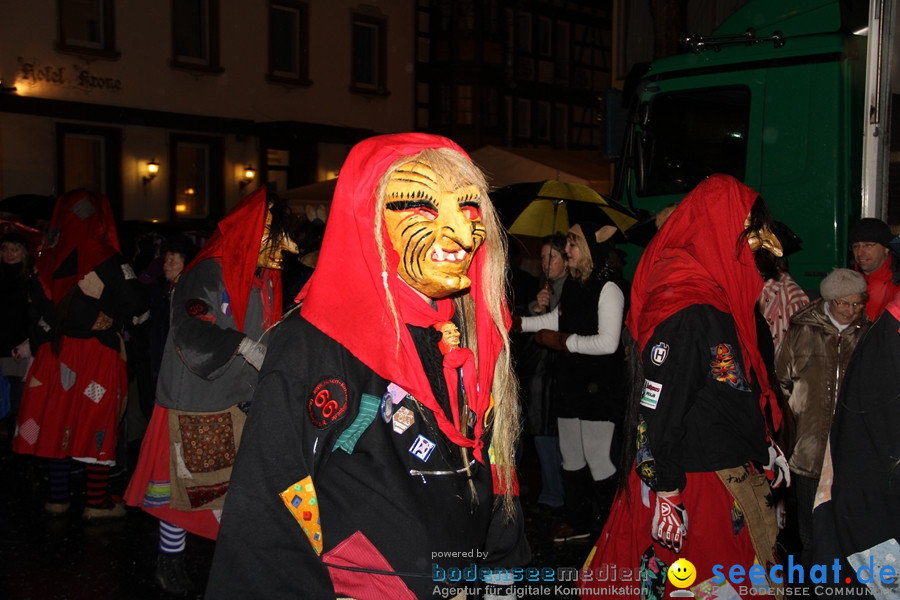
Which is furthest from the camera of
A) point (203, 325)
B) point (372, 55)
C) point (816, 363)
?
point (372, 55)

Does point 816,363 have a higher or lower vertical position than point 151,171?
lower

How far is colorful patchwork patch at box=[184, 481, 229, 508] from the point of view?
468 cm

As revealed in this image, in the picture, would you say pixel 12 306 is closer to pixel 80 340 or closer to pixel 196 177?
pixel 80 340

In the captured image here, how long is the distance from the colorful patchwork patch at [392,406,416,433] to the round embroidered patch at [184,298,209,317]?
245 centimetres

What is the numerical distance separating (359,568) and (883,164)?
4411 millimetres

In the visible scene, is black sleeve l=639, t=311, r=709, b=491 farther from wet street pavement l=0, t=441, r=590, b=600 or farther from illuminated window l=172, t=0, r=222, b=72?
illuminated window l=172, t=0, r=222, b=72

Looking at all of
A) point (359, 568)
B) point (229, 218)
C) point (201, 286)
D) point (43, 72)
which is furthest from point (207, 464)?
point (43, 72)

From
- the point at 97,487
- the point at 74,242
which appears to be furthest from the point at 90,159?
the point at 97,487

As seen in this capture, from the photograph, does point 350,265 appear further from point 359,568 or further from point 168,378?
point 168,378

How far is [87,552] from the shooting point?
233 inches

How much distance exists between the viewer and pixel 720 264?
12.4 ft

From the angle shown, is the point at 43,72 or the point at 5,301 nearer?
the point at 5,301

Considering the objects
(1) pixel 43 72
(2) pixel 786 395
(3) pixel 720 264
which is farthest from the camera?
(1) pixel 43 72

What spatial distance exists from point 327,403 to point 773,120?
17.4 ft
